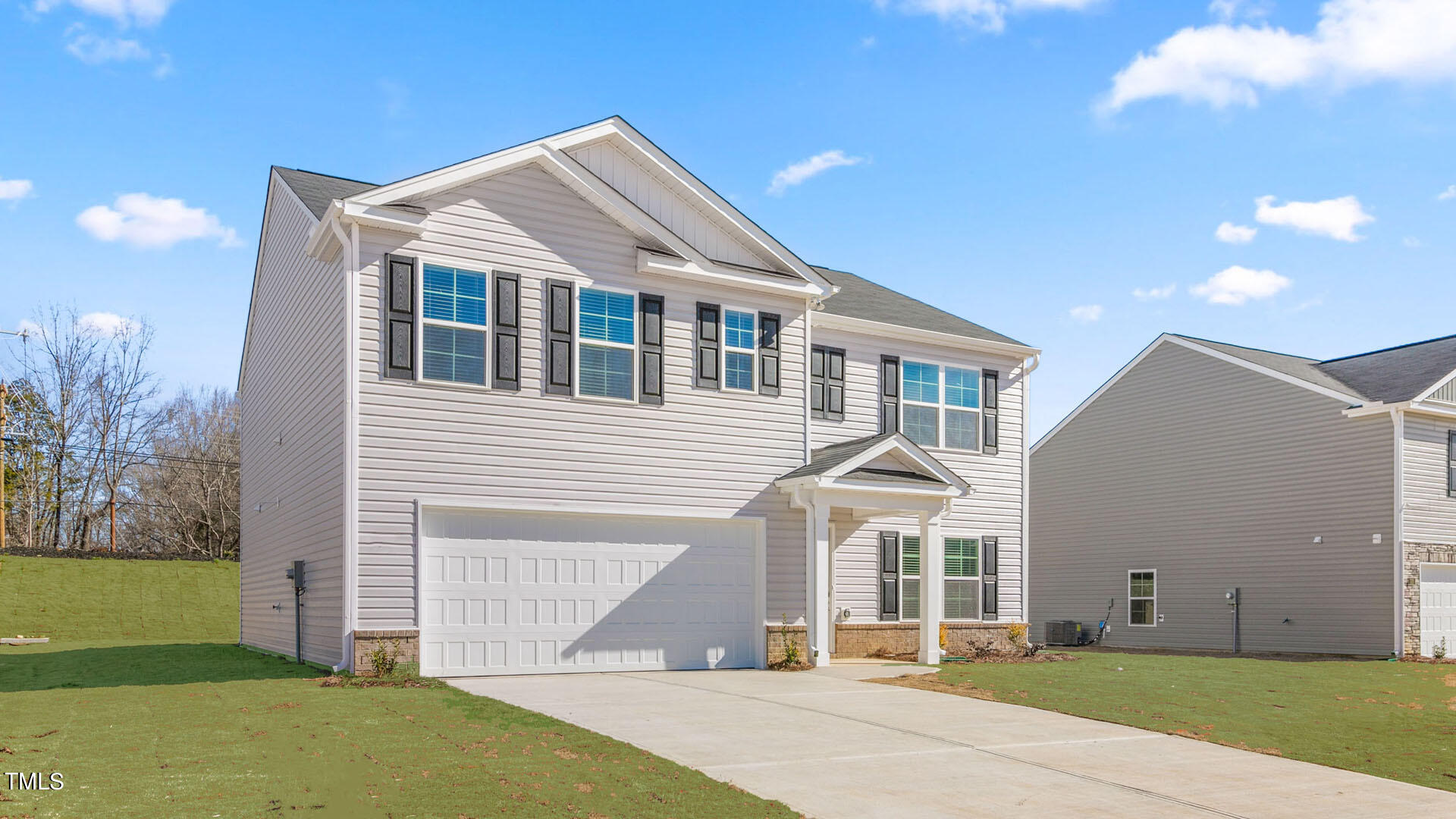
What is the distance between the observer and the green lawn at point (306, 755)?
6.90 meters

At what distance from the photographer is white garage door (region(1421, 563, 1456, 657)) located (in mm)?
23547

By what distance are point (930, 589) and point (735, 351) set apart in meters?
5.06

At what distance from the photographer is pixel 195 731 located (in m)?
9.45

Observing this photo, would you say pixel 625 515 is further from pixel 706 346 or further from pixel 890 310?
pixel 890 310

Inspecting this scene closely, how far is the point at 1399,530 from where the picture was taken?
23.0 metres

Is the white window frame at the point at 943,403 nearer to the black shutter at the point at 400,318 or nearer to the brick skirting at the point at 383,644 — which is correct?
the black shutter at the point at 400,318

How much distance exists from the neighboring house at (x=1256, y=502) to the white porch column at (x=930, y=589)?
11.3 metres

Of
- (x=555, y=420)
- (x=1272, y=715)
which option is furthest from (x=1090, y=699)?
(x=555, y=420)

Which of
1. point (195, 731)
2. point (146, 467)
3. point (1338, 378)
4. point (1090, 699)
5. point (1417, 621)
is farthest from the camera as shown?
point (146, 467)

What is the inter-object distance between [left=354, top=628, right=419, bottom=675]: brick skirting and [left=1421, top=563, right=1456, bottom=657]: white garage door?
20.8 metres

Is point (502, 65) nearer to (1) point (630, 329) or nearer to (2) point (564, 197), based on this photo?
(2) point (564, 197)

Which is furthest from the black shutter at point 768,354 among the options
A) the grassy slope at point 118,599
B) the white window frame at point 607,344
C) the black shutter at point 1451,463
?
the grassy slope at point 118,599

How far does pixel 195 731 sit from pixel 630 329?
28.0ft

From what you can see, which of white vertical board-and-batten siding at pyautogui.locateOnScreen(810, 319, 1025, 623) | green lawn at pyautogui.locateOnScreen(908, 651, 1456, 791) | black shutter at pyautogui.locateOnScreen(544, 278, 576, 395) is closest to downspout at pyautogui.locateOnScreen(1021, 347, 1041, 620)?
white vertical board-and-batten siding at pyautogui.locateOnScreen(810, 319, 1025, 623)
